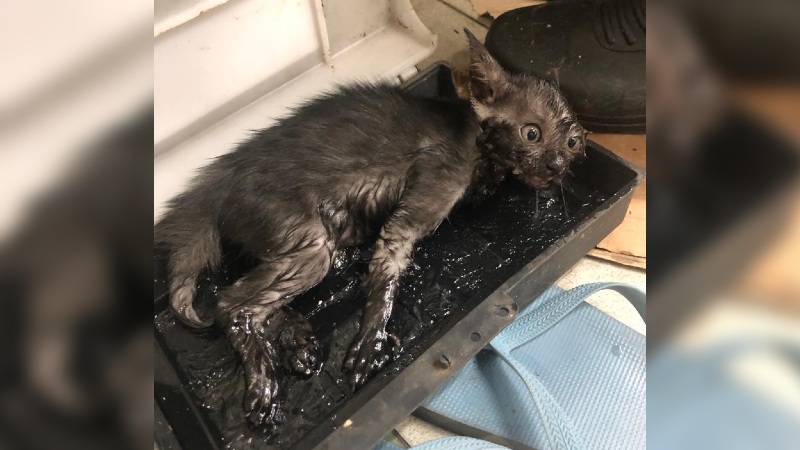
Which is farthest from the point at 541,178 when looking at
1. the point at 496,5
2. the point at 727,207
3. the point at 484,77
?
the point at 727,207

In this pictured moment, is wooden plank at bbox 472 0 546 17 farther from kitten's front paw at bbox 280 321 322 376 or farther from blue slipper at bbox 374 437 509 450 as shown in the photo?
blue slipper at bbox 374 437 509 450

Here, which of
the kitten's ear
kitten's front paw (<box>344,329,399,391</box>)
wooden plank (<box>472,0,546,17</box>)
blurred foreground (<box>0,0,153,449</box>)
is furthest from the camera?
wooden plank (<box>472,0,546,17</box>)

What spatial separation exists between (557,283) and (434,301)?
55cm

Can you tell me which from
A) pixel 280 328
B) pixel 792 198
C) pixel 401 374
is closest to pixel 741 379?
pixel 792 198

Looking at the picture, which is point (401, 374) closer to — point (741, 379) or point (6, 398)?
point (741, 379)

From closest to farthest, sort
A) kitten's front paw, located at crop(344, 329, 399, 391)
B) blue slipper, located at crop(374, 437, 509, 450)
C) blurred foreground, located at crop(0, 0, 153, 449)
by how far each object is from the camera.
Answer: blurred foreground, located at crop(0, 0, 153, 449) < blue slipper, located at crop(374, 437, 509, 450) < kitten's front paw, located at crop(344, 329, 399, 391)

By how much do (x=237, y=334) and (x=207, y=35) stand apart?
1210mm

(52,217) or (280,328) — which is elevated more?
Result: (52,217)

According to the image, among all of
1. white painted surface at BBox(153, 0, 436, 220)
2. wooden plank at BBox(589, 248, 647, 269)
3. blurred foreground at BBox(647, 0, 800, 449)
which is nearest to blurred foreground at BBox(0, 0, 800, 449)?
blurred foreground at BBox(647, 0, 800, 449)

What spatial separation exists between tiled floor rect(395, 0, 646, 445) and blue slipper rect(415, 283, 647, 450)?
60 millimetres

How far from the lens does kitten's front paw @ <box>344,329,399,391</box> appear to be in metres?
1.77

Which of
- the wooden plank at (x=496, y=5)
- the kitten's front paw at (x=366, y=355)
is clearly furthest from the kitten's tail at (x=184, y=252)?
the wooden plank at (x=496, y=5)

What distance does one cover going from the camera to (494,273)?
2074mm

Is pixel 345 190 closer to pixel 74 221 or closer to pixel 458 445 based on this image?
pixel 458 445
